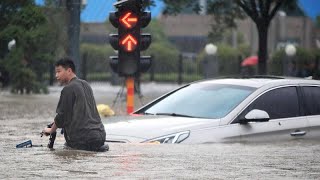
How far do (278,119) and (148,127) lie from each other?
2.03m

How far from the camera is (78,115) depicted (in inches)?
403

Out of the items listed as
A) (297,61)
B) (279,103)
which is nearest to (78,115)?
(279,103)

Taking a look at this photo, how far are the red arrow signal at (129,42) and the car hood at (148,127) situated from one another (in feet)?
15.0

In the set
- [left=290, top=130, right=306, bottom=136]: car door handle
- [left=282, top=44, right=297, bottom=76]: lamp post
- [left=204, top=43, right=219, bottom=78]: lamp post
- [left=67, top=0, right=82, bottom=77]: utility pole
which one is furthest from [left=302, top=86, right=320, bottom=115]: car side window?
[left=204, top=43, right=219, bottom=78]: lamp post

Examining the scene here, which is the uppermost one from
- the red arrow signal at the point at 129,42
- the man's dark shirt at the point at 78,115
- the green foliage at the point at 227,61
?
→ the red arrow signal at the point at 129,42

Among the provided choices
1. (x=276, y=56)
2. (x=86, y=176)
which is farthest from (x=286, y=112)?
(x=276, y=56)

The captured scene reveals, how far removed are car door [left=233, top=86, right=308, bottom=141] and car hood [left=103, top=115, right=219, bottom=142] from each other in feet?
1.90

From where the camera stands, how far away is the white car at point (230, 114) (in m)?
11.6

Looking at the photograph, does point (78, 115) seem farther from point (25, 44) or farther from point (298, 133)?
point (25, 44)

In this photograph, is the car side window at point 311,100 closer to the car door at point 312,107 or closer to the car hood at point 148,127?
the car door at point 312,107

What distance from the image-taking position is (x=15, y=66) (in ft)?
94.1

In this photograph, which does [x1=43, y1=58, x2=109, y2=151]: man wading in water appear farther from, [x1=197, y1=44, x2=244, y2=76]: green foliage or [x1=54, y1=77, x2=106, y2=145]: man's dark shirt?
[x1=197, y1=44, x2=244, y2=76]: green foliage

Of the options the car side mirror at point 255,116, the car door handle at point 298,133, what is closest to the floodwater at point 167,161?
the car door handle at point 298,133

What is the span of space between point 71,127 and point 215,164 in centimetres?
178
